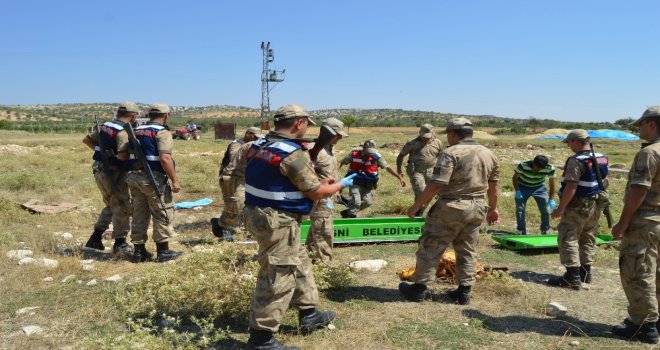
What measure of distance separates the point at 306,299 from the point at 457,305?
172 centimetres

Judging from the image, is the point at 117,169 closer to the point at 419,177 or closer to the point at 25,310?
the point at 25,310

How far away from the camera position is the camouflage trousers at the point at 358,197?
8.84 metres

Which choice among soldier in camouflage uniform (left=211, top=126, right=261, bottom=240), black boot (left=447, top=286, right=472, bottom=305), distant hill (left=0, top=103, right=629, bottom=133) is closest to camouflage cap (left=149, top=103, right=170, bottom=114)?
soldier in camouflage uniform (left=211, top=126, right=261, bottom=240)

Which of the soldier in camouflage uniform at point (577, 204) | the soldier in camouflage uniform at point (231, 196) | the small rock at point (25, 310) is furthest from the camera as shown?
the soldier in camouflage uniform at point (231, 196)

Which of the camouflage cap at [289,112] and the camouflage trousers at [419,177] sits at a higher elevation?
the camouflage cap at [289,112]

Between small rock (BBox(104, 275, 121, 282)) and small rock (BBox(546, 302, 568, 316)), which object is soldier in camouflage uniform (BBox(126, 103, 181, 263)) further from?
small rock (BBox(546, 302, 568, 316))

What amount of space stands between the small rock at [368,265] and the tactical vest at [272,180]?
8.49 feet

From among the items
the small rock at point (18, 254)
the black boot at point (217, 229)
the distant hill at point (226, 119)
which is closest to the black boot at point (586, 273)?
the black boot at point (217, 229)

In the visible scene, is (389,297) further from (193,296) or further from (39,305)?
(39,305)

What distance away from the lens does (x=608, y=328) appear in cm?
455

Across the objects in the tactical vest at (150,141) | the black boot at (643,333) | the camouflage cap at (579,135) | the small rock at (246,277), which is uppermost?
the camouflage cap at (579,135)

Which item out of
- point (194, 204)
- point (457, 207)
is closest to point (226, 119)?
point (194, 204)

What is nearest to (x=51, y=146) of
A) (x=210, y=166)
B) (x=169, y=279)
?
(x=210, y=166)

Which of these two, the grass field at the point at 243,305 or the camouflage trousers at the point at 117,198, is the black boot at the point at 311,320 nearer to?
the grass field at the point at 243,305
